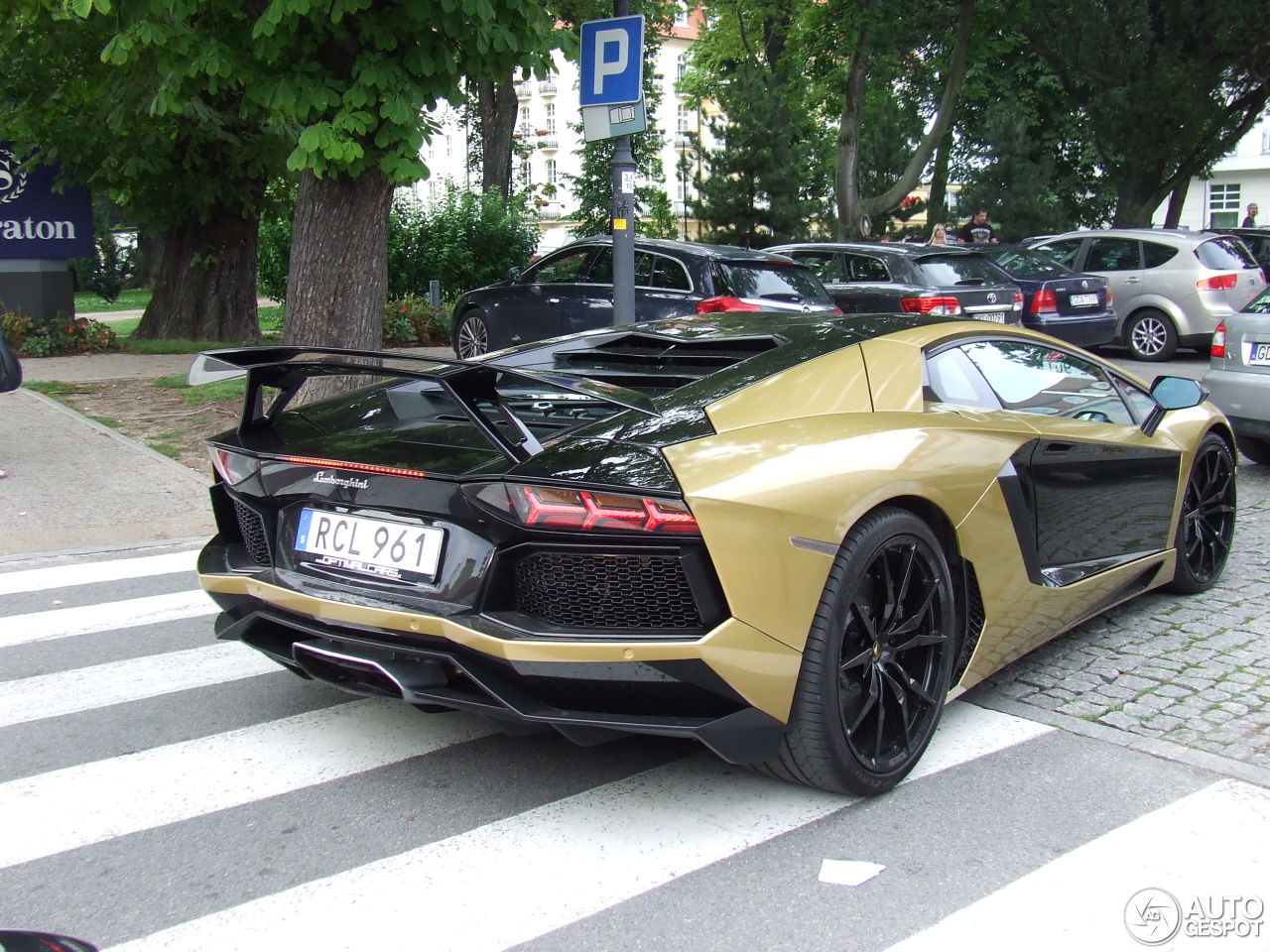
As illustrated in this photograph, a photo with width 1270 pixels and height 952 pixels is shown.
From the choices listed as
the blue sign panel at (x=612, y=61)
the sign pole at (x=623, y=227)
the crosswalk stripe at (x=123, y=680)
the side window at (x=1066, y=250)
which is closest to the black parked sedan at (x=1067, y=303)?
the side window at (x=1066, y=250)

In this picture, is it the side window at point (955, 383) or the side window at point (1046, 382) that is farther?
the side window at point (1046, 382)

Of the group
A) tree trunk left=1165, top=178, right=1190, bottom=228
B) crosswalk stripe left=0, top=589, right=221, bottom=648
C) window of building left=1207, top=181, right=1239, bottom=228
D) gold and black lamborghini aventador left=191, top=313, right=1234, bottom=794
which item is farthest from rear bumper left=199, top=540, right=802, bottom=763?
window of building left=1207, top=181, right=1239, bottom=228

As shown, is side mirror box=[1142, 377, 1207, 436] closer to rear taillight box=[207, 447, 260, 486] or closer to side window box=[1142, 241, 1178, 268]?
rear taillight box=[207, 447, 260, 486]

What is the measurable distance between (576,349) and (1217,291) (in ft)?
43.0

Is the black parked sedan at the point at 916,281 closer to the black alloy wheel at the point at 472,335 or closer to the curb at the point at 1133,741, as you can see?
the black alloy wheel at the point at 472,335

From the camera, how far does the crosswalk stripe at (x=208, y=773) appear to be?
11.6 ft

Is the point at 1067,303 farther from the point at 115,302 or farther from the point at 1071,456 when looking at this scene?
the point at 115,302

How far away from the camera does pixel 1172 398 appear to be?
5.36 meters

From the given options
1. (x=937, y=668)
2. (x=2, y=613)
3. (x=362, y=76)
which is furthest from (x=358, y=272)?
(x=937, y=668)

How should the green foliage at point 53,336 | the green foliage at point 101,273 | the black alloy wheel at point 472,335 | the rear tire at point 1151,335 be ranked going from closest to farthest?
the black alloy wheel at point 472,335 → the green foliage at point 53,336 → the rear tire at point 1151,335 → the green foliage at point 101,273

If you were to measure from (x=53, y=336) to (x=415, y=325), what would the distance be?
477 cm

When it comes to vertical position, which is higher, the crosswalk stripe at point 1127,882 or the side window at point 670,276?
the side window at point 670,276

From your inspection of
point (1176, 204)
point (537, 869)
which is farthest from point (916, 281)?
point (1176, 204)

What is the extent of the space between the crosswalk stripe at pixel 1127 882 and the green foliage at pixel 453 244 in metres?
18.0
